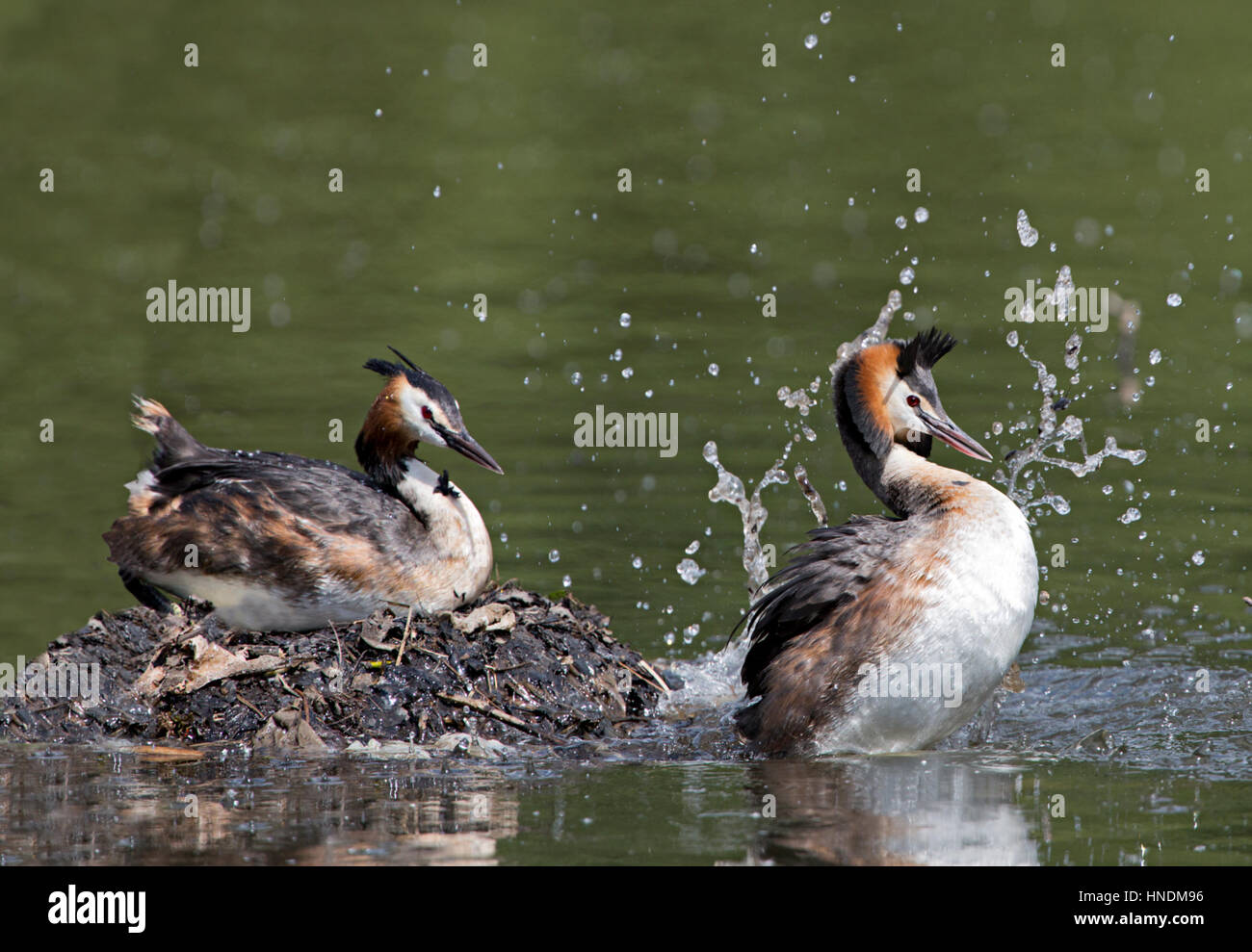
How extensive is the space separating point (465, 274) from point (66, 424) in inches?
182

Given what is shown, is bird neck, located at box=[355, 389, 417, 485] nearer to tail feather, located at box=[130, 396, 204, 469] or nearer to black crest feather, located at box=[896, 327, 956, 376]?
tail feather, located at box=[130, 396, 204, 469]

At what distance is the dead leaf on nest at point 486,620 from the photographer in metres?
8.83

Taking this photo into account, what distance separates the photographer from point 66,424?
13.7m

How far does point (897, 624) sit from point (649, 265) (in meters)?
10.0

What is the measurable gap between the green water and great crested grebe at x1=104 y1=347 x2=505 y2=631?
1.38 metres

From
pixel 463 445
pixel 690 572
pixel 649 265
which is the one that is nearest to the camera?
pixel 463 445

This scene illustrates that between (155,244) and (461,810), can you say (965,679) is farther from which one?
(155,244)

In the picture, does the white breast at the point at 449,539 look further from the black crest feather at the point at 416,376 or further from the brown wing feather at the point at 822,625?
the brown wing feather at the point at 822,625

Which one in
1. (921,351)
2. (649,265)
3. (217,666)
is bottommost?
(217,666)

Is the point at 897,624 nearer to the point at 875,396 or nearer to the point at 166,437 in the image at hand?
the point at 875,396

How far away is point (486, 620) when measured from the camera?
886cm

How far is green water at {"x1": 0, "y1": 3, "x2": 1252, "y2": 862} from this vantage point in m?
11.0

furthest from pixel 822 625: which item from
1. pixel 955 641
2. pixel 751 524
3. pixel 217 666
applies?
pixel 217 666

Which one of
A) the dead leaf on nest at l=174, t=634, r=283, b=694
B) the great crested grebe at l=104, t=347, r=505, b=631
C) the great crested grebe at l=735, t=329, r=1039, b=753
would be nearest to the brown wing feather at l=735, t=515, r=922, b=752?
the great crested grebe at l=735, t=329, r=1039, b=753
